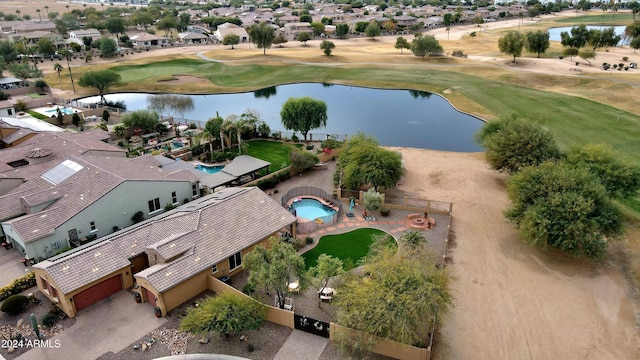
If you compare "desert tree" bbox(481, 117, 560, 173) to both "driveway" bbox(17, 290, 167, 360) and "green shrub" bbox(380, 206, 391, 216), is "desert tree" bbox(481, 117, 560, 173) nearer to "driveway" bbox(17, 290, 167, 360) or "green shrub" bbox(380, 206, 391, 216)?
"green shrub" bbox(380, 206, 391, 216)

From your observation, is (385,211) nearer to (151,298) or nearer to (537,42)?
(151,298)

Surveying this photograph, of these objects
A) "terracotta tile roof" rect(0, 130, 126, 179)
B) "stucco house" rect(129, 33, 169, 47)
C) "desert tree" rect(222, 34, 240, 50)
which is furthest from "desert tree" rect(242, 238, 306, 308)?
"stucco house" rect(129, 33, 169, 47)

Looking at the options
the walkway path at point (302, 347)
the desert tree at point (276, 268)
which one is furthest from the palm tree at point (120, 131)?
the walkway path at point (302, 347)

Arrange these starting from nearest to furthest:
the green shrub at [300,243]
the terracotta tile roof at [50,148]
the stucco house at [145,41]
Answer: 1. the green shrub at [300,243]
2. the terracotta tile roof at [50,148]
3. the stucco house at [145,41]

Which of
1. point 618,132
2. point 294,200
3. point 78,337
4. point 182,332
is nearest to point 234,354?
point 182,332

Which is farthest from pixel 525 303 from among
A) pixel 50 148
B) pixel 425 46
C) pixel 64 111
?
pixel 425 46

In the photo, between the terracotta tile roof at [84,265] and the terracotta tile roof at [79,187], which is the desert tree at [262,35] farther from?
the terracotta tile roof at [84,265]

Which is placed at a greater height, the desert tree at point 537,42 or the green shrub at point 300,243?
the desert tree at point 537,42
